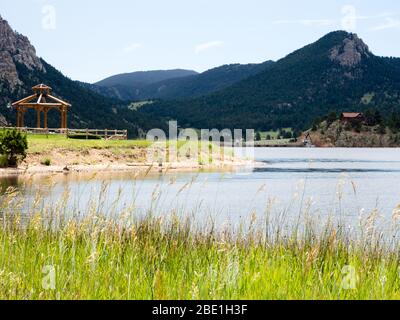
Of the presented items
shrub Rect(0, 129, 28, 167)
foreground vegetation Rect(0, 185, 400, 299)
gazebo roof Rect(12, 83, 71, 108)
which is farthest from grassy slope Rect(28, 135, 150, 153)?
foreground vegetation Rect(0, 185, 400, 299)

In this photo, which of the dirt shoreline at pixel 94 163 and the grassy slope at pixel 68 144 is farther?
the grassy slope at pixel 68 144

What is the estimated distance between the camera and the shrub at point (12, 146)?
57469 millimetres

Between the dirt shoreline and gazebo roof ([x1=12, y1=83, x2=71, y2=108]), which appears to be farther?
gazebo roof ([x1=12, y1=83, x2=71, y2=108])

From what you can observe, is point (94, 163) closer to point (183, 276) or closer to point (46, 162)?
point (46, 162)

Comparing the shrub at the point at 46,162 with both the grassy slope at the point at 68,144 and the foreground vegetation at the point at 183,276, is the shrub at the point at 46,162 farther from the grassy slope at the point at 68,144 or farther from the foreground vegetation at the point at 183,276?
the foreground vegetation at the point at 183,276

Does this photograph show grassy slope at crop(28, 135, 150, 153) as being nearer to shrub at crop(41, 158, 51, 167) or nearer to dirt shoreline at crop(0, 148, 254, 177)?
dirt shoreline at crop(0, 148, 254, 177)

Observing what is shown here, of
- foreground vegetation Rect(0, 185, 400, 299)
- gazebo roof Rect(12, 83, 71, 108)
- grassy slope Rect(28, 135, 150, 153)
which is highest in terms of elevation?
gazebo roof Rect(12, 83, 71, 108)

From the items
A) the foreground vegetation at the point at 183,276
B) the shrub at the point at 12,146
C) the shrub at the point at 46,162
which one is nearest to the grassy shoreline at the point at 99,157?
the shrub at the point at 46,162

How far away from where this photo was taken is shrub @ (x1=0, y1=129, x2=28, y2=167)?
57469 mm

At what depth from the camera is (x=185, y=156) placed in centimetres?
7631

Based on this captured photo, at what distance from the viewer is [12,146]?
57875mm

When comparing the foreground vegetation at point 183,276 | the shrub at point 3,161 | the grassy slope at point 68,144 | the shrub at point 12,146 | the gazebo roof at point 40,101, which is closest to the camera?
the foreground vegetation at point 183,276
